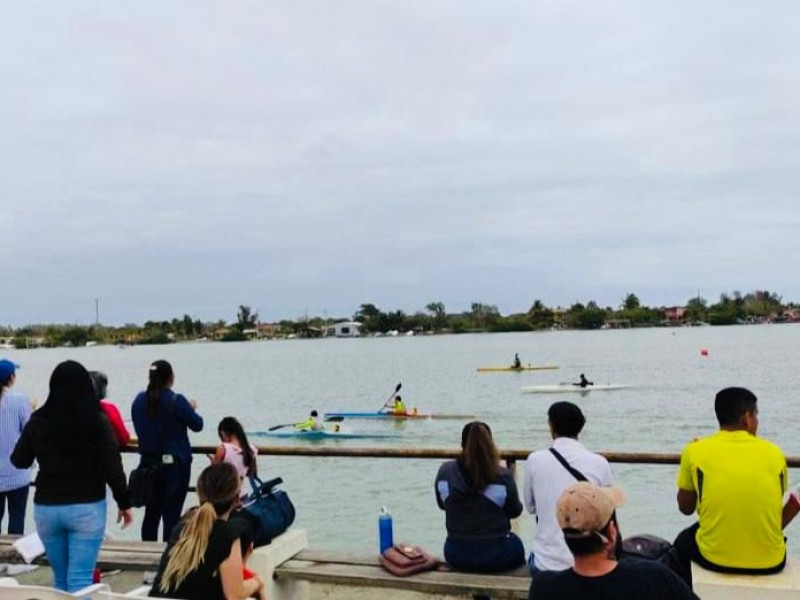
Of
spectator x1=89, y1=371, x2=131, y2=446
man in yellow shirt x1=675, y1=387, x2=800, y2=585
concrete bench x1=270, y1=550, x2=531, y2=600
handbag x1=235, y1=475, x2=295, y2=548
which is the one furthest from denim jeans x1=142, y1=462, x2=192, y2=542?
man in yellow shirt x1=675, y1=387, x2=800, y2=585

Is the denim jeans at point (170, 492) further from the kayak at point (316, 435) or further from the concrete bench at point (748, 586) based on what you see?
the kayak at point (316, 435)

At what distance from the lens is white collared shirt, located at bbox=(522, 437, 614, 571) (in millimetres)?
4414

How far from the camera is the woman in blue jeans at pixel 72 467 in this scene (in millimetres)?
4801

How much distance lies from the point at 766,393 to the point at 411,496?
33103 millimetres

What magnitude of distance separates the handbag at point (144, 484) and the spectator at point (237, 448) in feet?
2.86

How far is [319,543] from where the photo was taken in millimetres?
14070

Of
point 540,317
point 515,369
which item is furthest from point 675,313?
point 515,369

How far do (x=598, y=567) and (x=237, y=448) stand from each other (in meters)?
3.43

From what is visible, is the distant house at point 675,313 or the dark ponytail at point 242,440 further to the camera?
the distant house at point 675,313

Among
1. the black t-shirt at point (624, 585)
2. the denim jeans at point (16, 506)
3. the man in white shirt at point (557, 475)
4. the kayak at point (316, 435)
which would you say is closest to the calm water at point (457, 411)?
the kayak at point (316, 435)

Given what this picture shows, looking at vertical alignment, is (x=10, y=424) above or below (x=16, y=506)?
above

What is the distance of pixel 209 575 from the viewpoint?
374 centimetres

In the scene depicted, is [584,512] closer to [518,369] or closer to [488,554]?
[488,554]

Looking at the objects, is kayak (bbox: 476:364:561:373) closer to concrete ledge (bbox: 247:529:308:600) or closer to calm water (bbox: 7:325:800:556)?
calm water (bbox: 7:325:800:556)
